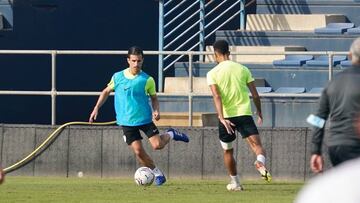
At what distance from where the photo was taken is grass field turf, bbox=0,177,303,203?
1204 centimetres

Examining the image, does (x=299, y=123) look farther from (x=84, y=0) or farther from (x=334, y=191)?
(x=334, y=191)

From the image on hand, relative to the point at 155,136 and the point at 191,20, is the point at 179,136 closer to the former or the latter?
the point at 155,136

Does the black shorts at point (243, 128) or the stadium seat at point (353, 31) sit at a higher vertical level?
the stadium seat at point (353, 31)

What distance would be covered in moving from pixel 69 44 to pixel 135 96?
763 centimetres

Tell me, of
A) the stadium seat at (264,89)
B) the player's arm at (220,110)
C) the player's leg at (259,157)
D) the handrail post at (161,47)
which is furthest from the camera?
the handrail post at (161,47)

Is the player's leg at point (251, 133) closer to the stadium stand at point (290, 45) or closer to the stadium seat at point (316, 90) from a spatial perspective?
the stadium stand at point (290, 45)

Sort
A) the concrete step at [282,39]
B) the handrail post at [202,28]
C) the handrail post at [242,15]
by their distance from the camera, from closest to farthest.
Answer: the concrete step at [282,39]
the handrail post at [202,28]
the handrail post at [242,15]

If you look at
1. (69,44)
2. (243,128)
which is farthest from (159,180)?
(69,44)

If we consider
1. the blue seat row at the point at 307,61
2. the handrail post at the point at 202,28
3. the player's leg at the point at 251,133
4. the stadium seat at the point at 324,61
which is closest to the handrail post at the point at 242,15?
the handrail post at the point at 202,28

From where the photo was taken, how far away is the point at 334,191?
1.85 metres

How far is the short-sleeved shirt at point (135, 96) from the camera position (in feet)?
46.2

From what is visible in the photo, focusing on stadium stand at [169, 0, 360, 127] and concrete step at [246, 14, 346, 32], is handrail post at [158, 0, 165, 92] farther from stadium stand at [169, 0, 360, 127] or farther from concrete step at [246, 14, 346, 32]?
concrete step at [246, 14, 346, 32]

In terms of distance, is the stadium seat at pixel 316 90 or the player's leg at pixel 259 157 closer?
the player's leg at pixel 259 157

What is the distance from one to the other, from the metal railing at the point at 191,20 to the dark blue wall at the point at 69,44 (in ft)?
3.15
